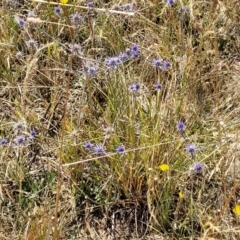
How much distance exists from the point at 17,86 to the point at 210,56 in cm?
79

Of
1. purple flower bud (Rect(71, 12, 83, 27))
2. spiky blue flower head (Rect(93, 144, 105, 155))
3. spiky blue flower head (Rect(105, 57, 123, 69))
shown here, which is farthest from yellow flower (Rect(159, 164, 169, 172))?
purple flower bud (Rect(71, 12, 83, 27))

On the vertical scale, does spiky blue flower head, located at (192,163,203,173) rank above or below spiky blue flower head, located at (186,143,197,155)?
below

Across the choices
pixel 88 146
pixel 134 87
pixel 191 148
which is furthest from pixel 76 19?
pixel 191 148

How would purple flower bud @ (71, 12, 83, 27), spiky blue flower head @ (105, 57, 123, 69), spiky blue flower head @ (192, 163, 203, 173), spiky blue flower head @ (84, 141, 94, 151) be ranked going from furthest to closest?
purple flower bud @ (71, 12, 83, 27), spiky blue flower head @ (105, 57, 123, 69), spiky blue flower head @ (84, 141, 94, 151), spiky blue flower head @ (192, 163, 203, 173)

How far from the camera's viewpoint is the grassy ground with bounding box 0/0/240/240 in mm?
1626

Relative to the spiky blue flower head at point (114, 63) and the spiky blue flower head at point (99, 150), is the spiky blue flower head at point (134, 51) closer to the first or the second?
the spiky blue flower head at point (114, 63)

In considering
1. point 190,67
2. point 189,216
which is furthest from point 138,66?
point 189,216

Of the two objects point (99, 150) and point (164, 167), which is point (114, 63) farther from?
point (164, 167)

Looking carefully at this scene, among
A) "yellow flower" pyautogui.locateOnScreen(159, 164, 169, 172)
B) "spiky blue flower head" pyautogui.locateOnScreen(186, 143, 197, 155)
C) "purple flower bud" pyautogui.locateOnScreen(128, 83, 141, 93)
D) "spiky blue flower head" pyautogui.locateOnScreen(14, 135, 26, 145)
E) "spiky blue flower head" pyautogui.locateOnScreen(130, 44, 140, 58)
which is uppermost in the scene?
"spiky blue flower head" pyautogui.locateOnScreen(130, 44, 140, 58)

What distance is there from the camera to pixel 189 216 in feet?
5.31

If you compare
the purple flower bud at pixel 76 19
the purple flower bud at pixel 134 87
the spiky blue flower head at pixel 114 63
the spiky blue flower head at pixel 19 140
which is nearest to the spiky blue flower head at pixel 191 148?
the purple flower bud at pixel 134 87

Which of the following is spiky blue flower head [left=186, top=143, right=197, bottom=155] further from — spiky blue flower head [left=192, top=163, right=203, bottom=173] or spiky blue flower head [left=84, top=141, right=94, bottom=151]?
spiky blue flower head [left=84, top=141, right=94, bottom=151]

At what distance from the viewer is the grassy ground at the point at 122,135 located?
1626 millimetres

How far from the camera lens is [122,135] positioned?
1.75 meters
